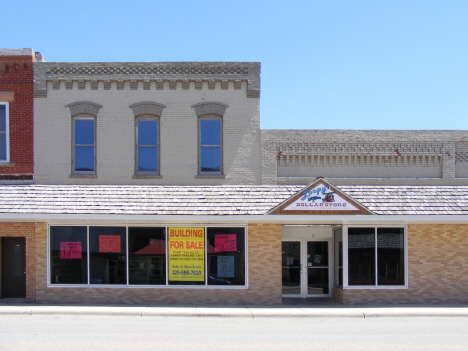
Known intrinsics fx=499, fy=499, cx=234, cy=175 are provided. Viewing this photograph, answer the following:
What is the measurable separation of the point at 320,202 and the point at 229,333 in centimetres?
502

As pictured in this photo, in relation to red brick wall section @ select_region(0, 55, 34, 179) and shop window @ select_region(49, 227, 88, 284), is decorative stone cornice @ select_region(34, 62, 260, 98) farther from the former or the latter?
shop window @ select_region(49, 227, 88, 284)

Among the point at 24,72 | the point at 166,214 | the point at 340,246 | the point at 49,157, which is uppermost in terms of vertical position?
the point at 24,72

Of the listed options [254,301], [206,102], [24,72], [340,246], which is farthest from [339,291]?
[24,72]

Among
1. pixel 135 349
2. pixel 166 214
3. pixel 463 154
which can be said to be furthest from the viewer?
pixel 463 154

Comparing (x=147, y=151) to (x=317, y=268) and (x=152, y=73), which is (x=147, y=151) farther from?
(x=317, y=268)

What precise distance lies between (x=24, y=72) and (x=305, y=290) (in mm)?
11311

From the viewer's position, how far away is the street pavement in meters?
12.8

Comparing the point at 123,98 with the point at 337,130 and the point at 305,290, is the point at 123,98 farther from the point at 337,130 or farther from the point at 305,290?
the point at 305,290

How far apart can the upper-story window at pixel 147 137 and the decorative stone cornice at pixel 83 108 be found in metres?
1.13

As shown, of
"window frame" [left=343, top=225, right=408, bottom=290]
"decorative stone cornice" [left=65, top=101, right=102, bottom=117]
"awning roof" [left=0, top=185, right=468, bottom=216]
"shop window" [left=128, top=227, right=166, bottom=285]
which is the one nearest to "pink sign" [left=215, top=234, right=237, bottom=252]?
"awning roof" [left=0, top=185, right=468, bottom=216]

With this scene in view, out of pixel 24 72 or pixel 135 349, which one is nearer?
pixel 135 349

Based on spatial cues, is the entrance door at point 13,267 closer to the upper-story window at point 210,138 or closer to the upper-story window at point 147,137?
the upper-story window at point 147,137

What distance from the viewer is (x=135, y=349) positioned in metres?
8.69

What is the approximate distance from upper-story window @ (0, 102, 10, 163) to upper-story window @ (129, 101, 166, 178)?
390 centimetres
